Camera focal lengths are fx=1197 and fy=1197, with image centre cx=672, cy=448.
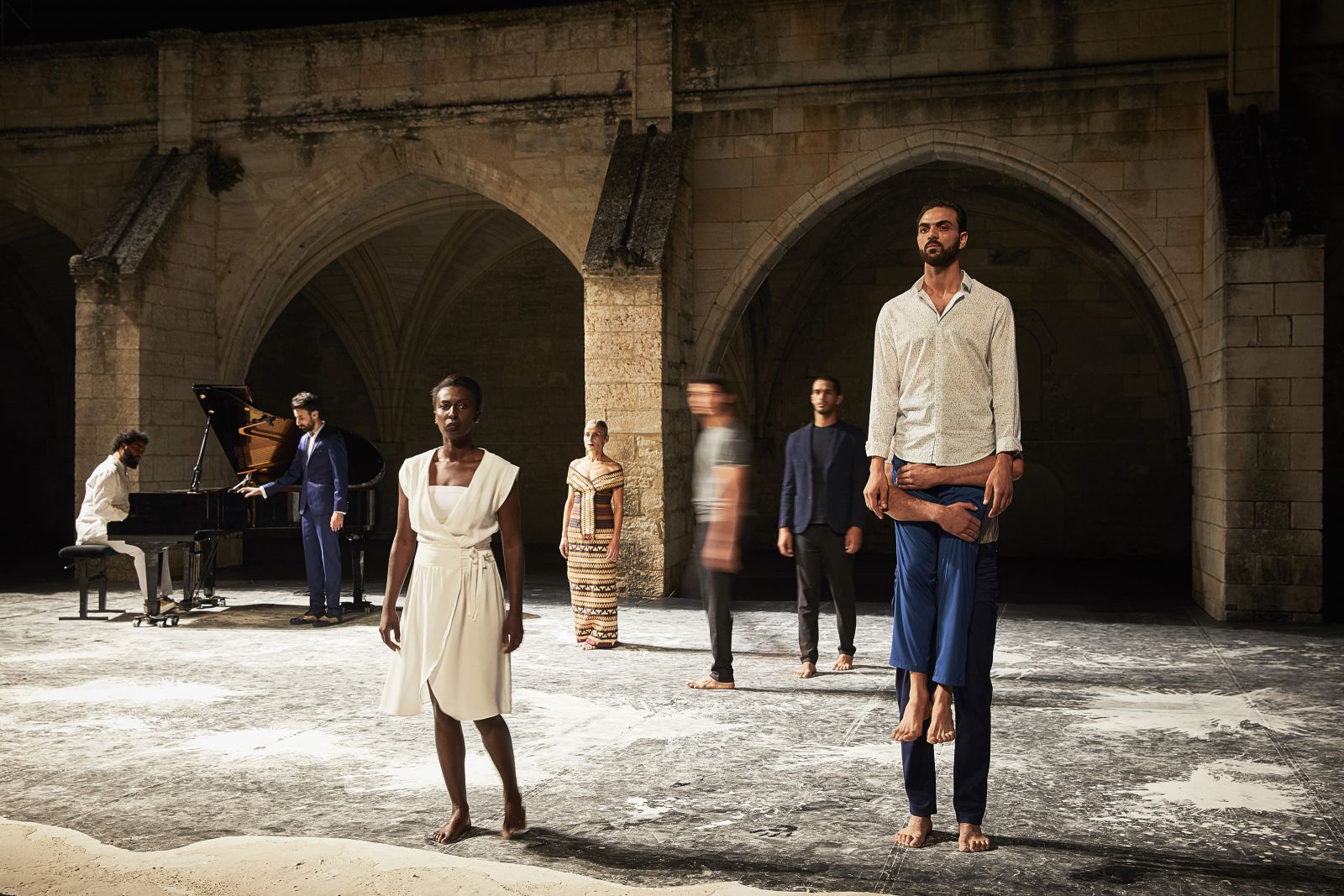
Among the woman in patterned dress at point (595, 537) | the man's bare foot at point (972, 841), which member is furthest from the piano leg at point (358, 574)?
the man's bare foot at point (972, 841)

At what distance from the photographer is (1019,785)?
4051 mm

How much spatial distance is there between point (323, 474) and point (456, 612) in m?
5.03

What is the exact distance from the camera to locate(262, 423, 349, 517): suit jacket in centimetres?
795

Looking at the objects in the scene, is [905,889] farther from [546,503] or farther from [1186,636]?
[546,503]

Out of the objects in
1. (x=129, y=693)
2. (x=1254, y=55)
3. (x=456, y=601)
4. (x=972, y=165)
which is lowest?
(x=129, y=693)

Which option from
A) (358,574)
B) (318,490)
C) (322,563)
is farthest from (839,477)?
(358,574)

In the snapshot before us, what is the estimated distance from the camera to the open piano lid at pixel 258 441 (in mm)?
8078

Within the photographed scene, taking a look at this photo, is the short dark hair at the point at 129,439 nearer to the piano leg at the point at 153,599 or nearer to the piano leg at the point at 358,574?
the piano leg at the point at 153,599

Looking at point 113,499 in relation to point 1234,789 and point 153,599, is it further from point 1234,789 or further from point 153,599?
point 1234,789

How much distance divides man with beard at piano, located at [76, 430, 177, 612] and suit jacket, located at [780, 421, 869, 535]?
4.78 meters

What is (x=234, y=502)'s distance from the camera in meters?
8.35

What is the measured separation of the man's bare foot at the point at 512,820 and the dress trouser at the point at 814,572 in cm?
286

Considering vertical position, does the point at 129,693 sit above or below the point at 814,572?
below

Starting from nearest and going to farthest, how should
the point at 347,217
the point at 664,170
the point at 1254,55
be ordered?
the point at 1254,55
the point at 664,170
the point at 347,217
